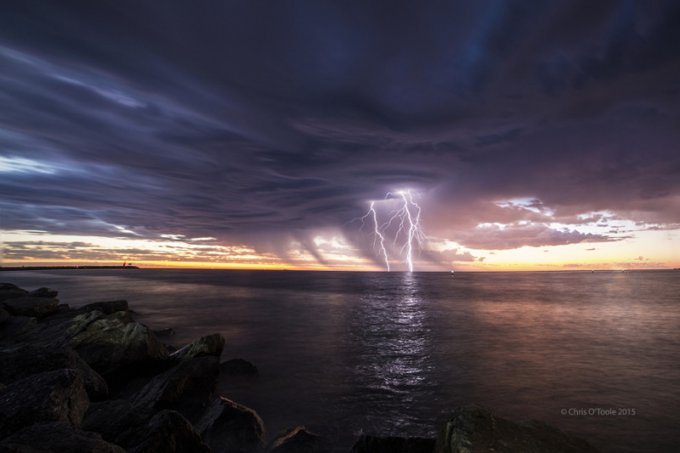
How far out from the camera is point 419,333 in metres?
25.7

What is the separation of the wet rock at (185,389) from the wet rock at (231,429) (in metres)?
1.54

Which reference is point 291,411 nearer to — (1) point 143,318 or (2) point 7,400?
(2) point 7,400

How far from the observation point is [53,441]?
4.98 m

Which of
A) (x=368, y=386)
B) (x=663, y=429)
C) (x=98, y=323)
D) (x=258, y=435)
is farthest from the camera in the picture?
(x=98, y=323)

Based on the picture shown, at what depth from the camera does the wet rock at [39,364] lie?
888 centimetres

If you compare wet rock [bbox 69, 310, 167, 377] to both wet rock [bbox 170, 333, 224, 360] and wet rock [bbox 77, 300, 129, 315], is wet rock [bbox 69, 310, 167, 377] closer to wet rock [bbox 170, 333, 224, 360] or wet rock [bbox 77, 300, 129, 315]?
wet rock [bbox 170, 333, 224, 360]

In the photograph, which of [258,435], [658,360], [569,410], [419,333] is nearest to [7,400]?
[258,435]

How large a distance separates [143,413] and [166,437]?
6.80ft

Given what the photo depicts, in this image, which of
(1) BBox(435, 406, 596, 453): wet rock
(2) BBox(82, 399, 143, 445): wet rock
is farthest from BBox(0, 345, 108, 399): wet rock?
(1) BBox(435, 406, 596, 453): wet rock

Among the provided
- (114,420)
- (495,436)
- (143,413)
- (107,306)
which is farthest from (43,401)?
(107,306)

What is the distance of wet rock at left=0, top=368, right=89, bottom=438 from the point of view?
20.0 feet

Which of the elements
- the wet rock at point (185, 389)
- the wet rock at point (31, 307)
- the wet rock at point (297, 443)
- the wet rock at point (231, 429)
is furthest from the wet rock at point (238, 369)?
the wet rock at point (31, 307)

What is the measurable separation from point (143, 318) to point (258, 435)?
3146 cm

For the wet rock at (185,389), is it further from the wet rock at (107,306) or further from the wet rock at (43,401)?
the wet rock at (107,306)
